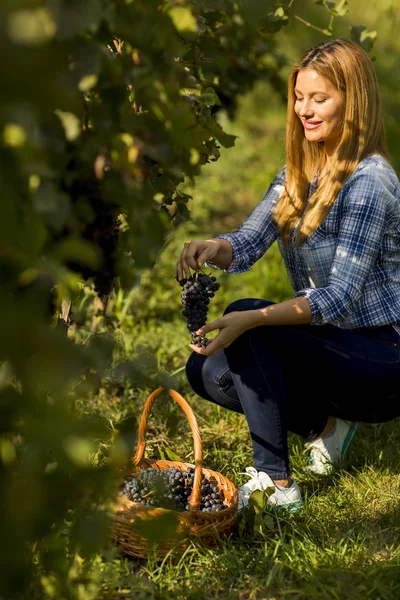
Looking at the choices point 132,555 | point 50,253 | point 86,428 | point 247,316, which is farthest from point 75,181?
point 132,555

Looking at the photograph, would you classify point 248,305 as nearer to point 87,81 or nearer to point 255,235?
point 255,235

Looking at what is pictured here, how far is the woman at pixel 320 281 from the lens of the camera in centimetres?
230

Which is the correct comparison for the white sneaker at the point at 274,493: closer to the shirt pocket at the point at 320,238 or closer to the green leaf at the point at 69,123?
the shirt pocket at the point at 320,238

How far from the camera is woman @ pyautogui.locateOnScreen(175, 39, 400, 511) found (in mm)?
2297

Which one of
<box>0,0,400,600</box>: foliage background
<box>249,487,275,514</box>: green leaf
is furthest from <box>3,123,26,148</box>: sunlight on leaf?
<box>249,487,275,514</box>: green leaf

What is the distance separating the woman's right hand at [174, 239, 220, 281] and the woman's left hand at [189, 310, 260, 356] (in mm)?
192

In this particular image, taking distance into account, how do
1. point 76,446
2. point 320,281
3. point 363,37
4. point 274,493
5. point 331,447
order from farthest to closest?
point 363,37, point 331,447, point 320,281, point 274,493, point 76,446

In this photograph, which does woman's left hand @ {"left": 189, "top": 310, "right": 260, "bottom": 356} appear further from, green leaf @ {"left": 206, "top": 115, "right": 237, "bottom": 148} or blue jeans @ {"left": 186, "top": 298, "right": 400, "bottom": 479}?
green leaf @ {"left": 206, "top": 115, "right": 237, "bottom": 148}

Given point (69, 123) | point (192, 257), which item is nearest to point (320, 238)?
point (192, 257)

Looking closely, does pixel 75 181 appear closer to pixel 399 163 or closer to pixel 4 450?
pixel 4 450

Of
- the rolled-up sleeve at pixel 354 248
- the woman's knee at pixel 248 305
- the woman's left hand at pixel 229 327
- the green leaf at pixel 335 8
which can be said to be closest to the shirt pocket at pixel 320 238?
the rolled-up sleeve at pixel 354 248

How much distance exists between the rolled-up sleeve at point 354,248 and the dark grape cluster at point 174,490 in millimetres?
558

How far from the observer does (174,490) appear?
2.20 metres

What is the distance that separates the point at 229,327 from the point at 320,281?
17.2 inches
